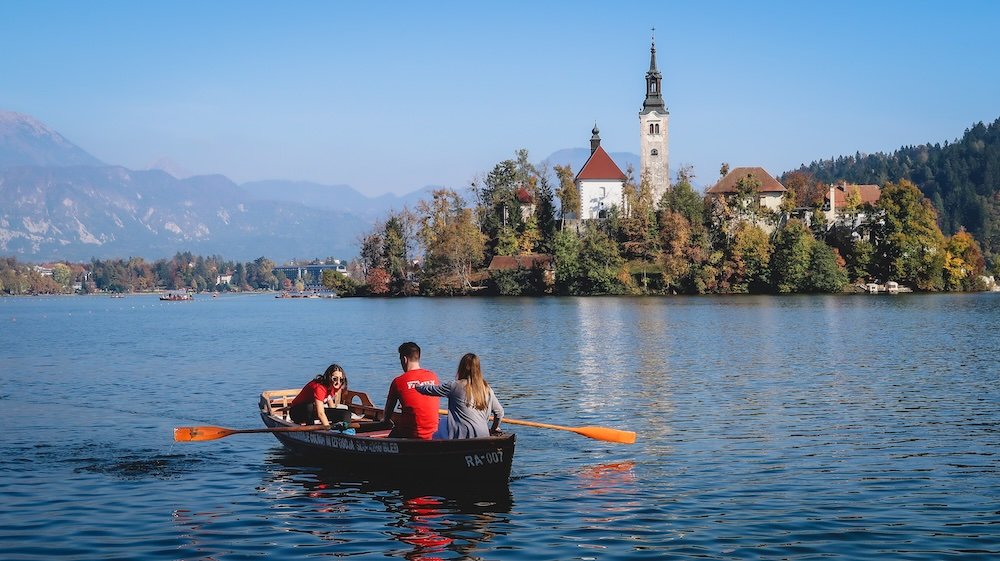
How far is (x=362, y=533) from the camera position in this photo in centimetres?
1559

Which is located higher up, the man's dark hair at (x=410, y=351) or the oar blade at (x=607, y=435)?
the man's dark hair at (x=410, y=351)

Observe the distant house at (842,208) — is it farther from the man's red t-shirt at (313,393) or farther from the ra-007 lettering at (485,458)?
the ra-007 lettering at (485,458)

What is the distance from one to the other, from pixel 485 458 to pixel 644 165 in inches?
5578

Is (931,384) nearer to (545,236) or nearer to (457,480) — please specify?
(457,480)

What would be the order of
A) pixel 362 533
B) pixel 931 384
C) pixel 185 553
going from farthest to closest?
pixel 931 384 → pixel 362 533 → pixel 185 553

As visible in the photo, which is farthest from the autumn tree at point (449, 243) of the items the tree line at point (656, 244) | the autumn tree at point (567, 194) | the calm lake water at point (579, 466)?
the calm lake water at point (579, 466)

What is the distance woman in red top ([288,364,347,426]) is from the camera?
21297mm

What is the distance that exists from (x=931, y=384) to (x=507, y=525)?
Answer: 22.0 meters

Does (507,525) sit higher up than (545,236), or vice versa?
(545,236)

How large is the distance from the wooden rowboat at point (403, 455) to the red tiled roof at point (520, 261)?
11599 cm

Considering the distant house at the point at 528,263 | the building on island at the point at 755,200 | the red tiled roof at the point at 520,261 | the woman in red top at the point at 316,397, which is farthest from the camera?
the red tiled roof at the point at 520,261

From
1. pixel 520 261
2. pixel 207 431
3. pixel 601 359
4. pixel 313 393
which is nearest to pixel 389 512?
pixel 313 393

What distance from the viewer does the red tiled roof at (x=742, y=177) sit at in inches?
5669

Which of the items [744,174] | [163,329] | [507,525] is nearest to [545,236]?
[744,174]
